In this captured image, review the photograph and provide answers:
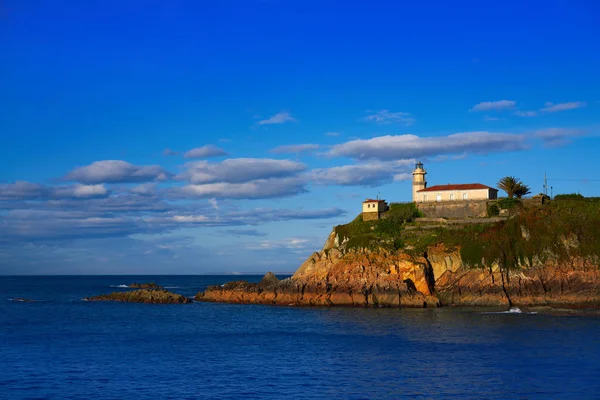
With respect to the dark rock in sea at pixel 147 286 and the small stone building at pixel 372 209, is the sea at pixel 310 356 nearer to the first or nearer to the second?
the small stone building at pixel 372 209

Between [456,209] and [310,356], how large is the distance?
53.5 meters

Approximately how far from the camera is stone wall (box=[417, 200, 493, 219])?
87250mm

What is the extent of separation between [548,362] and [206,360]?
2040 centimetres

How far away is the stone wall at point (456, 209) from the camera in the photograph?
87250 millimetres

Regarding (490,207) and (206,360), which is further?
(490,207)

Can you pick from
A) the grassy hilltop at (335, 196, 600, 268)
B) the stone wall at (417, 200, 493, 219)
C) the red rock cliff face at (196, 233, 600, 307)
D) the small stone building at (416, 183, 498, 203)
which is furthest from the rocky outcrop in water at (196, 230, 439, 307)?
the small stone building at (416, 183, 498, 203)

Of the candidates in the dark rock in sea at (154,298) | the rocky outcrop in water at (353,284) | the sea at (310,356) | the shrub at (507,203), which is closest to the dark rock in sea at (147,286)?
the dark rock in sea at (154,298)

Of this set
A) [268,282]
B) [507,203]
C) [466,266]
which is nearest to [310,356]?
[466,266]

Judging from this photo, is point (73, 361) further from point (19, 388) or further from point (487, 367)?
point (487, 367)

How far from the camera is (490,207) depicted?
8594 cm

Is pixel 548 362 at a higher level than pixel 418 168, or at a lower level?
lower

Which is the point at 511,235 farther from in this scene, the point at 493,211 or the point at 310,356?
the point at 310,356

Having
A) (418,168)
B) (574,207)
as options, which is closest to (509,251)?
(574,207)

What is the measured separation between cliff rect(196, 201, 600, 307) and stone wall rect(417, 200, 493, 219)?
5911 millimetres
